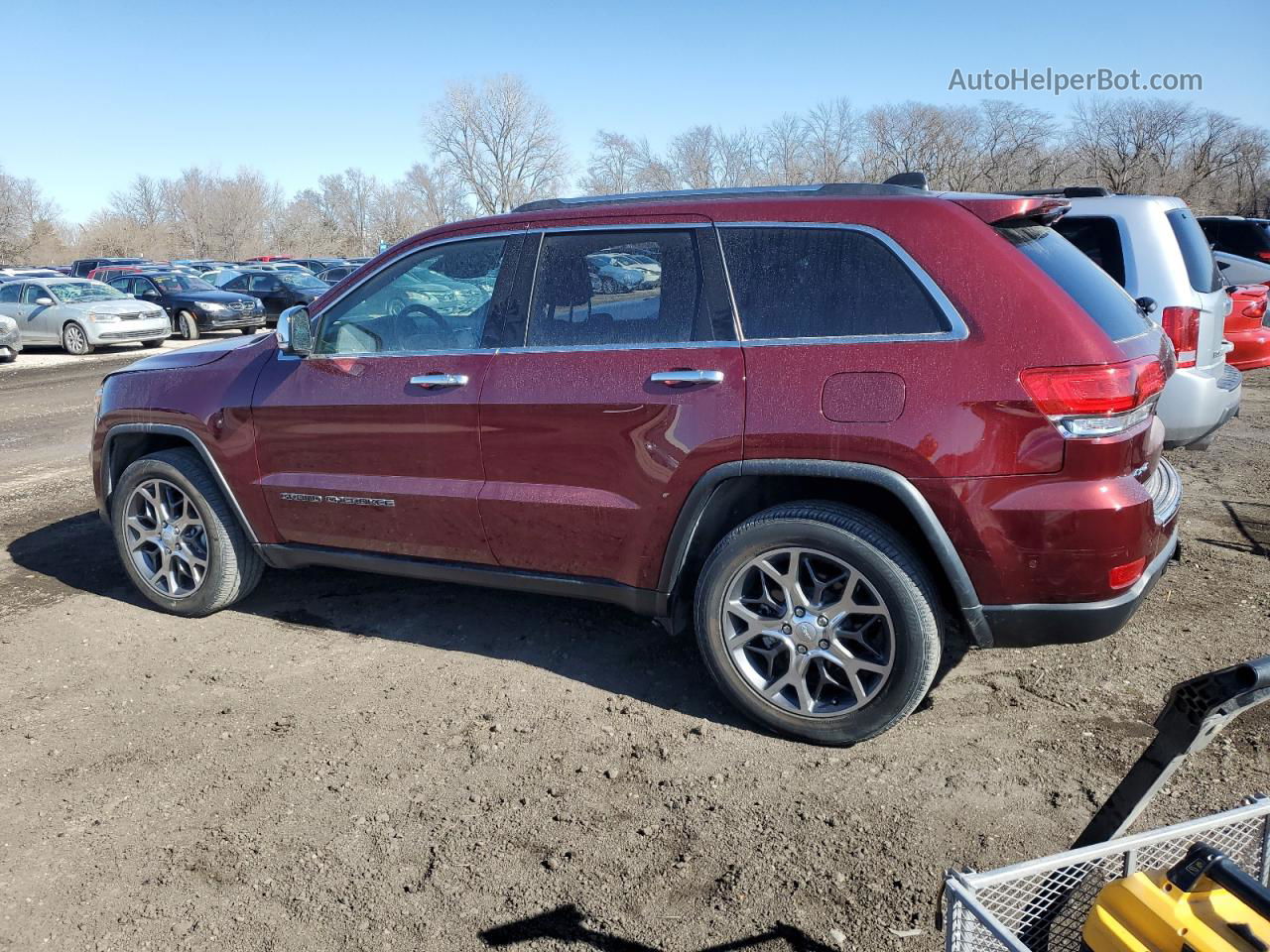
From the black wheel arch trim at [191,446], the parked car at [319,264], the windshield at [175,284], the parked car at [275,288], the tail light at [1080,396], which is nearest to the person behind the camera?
the tail light at [1080,396]

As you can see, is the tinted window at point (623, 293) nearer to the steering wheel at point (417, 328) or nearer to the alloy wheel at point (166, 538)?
the steering wheel at point (417, 328)

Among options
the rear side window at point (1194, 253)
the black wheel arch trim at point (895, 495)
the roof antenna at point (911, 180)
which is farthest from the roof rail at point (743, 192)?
the rear side window at point (1194, 253)

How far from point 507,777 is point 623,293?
6.09 feet

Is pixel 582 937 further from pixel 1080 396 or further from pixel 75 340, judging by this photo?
pixel 75 340

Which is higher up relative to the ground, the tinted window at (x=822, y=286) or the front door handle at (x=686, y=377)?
the tinted window at (x=822, y=286)

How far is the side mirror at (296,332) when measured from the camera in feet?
14.4

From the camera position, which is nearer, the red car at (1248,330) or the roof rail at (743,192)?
the roof rail at (743,192)

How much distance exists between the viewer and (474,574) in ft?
13.8

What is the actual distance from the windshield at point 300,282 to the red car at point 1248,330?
2111cm

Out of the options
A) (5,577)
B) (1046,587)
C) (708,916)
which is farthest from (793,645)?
(5,577)

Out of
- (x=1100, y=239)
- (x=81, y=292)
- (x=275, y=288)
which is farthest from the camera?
(x=275, y=288)

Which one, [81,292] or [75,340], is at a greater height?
[81,292]

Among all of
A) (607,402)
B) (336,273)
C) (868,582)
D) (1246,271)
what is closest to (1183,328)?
(868,582)

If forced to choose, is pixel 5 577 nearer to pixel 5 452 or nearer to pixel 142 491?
pixel 142 491
